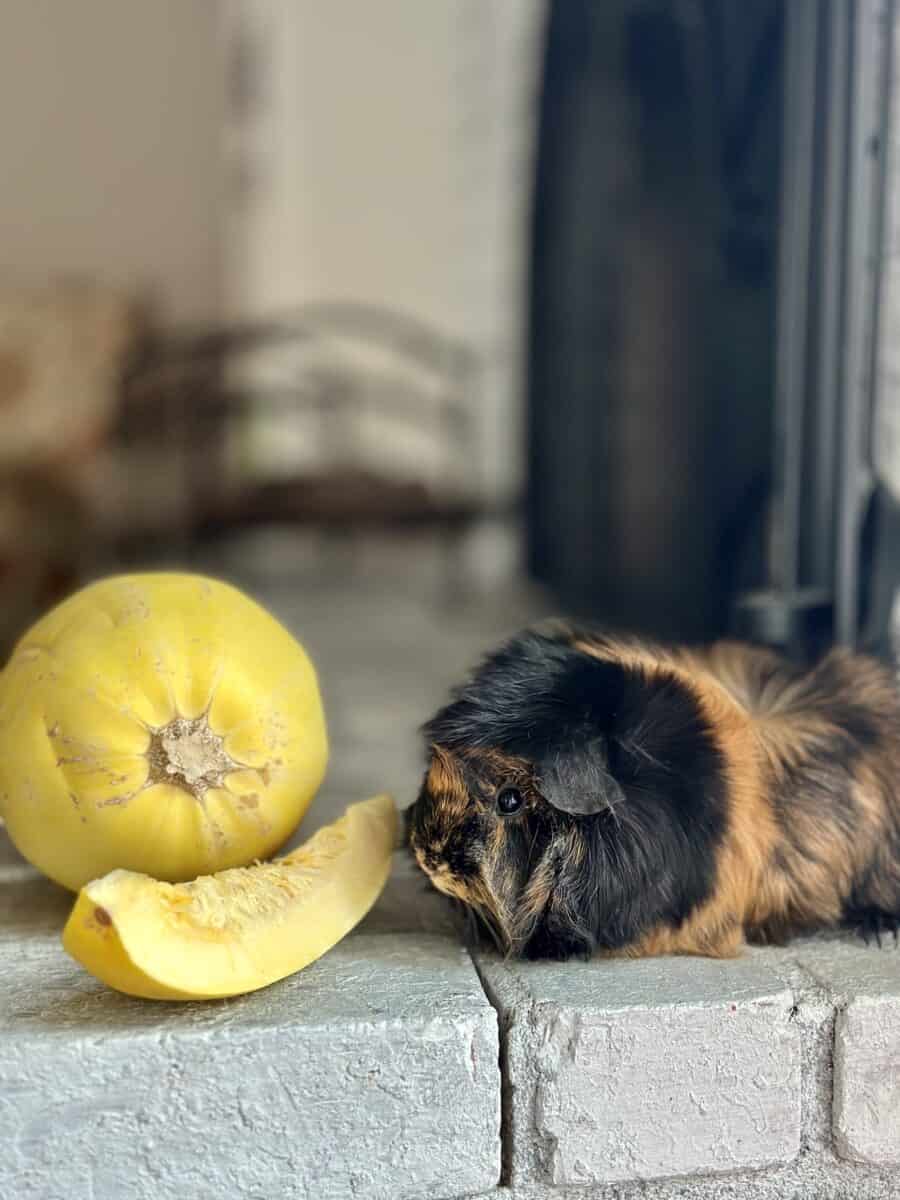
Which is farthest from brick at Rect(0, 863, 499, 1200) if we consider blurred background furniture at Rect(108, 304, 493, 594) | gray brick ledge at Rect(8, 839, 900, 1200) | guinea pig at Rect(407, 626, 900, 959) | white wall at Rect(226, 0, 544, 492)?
white wall at Rect(226, 0, 544, 492)

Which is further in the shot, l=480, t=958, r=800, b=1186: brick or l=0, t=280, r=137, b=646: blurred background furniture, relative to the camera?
l=0, t=280, r=137, b=646: blurred background furniture

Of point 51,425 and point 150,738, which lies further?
point 51,425

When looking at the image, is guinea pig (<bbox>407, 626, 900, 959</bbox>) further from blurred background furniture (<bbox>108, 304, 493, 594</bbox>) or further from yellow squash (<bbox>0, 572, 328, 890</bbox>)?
blurred background furniture (<bbox>108, 304, 493, 594</bbox>)

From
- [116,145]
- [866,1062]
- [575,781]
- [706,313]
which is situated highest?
[116,145]

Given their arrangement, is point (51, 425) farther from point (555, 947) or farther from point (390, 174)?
point (555, 947)

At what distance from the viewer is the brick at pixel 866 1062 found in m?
0.82

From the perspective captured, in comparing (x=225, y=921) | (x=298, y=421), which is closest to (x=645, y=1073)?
(x=225, y=921)

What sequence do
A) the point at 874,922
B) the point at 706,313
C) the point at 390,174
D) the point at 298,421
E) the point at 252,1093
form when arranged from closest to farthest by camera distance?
the point at 252,1093
the point at 874,922
the point at 706,313
the point at 390,174
the point at 298,421

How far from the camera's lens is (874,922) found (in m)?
0.92

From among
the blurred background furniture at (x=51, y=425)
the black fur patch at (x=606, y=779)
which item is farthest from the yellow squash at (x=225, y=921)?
the blurred background furniture at (x=51, y=425)

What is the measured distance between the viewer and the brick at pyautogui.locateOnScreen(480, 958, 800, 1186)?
2.59 ft

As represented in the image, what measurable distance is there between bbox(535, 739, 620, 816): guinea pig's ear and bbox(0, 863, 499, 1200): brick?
163 mm

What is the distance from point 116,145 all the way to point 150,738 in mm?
4258

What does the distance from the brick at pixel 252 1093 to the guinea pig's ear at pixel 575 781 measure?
16 cm
